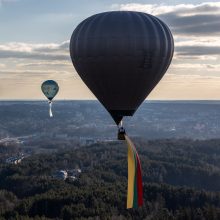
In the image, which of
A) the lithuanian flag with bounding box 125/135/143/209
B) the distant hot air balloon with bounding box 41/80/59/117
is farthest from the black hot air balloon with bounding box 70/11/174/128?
the distant hot air balloon with bounding box 41/80/59/117

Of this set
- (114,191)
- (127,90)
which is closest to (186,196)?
(114,191)

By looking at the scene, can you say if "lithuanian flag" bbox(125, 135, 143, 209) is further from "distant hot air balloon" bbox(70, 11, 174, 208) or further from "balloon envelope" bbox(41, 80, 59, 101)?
"balloon envelope" bbox(41, 80, 59, 101)

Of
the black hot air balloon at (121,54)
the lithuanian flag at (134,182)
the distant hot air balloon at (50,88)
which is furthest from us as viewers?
the distant hot air balloon at (50,88)

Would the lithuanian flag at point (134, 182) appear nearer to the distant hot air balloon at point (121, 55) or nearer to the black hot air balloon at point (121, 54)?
the black hot air balloon at point (121, 54)

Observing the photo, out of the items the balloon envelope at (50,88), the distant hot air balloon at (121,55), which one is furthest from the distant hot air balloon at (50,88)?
the distant hot air balloon at (121,55)

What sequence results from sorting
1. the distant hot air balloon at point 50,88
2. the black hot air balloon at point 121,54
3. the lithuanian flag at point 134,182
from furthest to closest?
the distant hot air balloon at point 50,88 < the lithuanian flag at point 134,182 < the black hot air balloon at point 121,54

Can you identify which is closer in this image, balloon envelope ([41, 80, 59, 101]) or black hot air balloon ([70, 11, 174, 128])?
black hot air balloon ([70, 11, 174, 128])

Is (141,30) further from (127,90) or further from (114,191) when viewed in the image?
(114,191)
